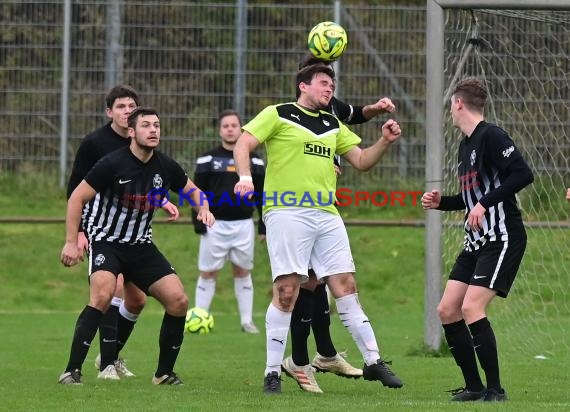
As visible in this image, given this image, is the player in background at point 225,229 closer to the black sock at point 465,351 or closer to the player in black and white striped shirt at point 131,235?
the player in black and white striped shirt at point 131,235

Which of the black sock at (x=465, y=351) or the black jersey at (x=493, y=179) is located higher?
the black jersey at (x=493, y=179)

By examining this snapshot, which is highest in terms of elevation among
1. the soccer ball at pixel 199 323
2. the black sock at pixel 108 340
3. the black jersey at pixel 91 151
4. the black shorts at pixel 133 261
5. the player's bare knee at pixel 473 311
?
the black jersey at pixel 91 151

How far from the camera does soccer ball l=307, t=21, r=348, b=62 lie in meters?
9.10

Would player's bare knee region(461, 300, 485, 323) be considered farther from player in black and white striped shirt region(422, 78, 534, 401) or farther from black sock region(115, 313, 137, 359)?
black sock region(115, 313, 137, 359)

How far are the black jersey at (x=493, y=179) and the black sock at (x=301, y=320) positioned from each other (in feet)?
5.00

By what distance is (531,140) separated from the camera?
13445mm

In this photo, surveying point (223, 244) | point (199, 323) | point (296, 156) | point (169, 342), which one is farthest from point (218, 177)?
point (296, 156)

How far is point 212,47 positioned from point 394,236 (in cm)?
378

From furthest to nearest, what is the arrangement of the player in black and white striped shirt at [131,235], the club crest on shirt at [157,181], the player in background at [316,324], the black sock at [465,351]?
the club crest on shirt at [157,181], the player in black and white striped shirt at [131,235], the player in background at [316,324], the black sock at [465,351]

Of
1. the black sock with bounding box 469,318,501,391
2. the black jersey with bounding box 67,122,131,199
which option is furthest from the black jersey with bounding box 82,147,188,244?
the black sock with bounding box 469,318,501,391

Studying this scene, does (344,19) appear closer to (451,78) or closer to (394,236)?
(394,236)

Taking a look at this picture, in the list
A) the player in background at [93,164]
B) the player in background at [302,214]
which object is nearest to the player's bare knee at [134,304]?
the player in background at [93,164]
